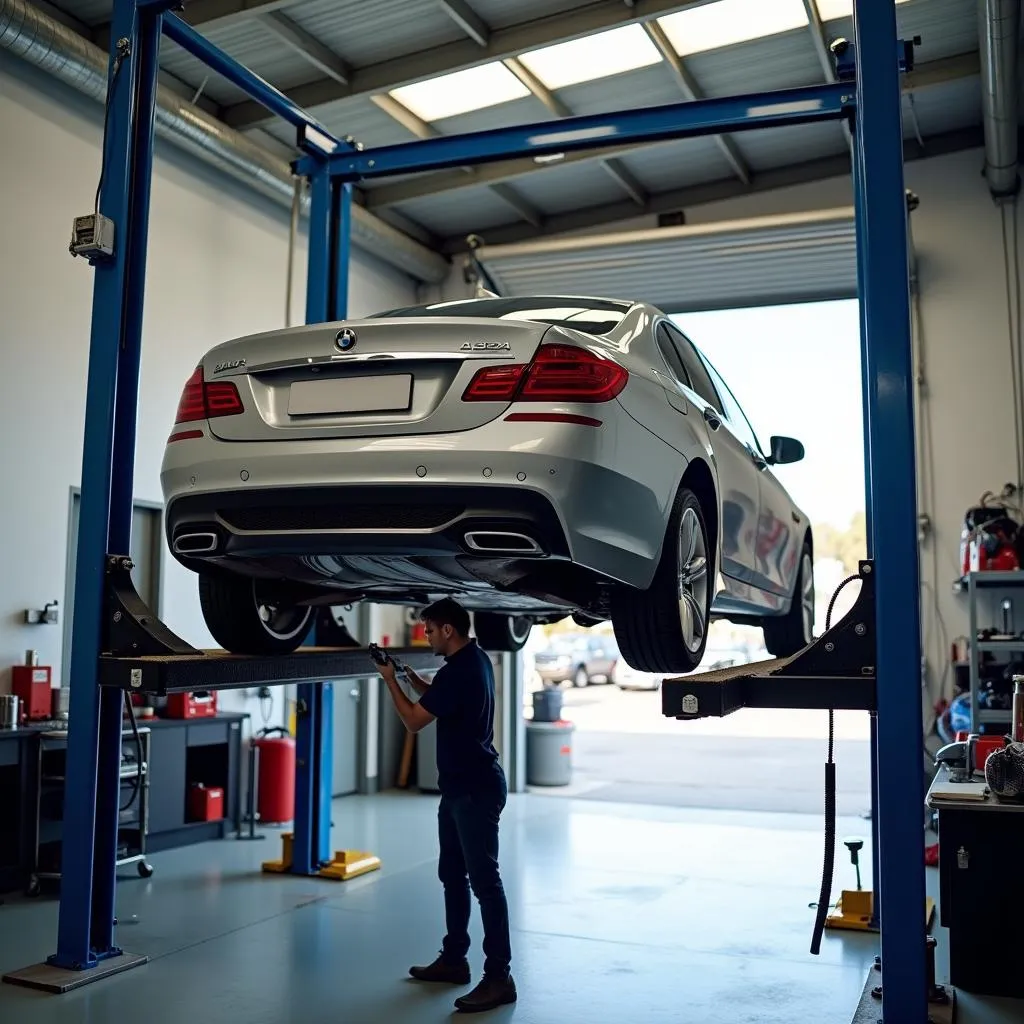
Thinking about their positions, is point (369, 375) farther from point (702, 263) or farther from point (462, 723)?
point (702, 263)

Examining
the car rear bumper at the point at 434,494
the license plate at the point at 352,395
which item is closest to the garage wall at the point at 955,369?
the car rear bumper at the point at 434,494

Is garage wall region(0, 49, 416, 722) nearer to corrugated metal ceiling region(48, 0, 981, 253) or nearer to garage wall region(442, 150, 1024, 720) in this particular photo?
corrugated metal ceiling region(48, 0, 981, 253)

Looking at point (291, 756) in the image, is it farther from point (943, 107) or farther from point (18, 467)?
point (943, 107)

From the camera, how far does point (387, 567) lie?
3693 millimetres

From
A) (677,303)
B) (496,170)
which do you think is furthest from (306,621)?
(677,303)

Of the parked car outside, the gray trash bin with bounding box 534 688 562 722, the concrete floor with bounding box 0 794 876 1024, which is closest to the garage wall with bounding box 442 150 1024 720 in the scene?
the concrete floor with bounding box 0 794 876 1024

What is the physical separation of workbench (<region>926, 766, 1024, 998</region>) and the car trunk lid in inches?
106

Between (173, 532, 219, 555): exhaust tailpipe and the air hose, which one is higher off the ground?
(173, 532, 219, 555): exhaust tailpipe

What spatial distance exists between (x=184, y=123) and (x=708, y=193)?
16.1ft

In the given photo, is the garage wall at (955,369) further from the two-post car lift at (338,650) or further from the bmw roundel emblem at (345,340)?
the bmw roundel emblem at (345,340)

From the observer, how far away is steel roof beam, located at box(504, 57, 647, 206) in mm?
8227

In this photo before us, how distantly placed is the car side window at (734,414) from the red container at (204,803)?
4.73 m

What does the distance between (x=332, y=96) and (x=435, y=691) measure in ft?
17.7

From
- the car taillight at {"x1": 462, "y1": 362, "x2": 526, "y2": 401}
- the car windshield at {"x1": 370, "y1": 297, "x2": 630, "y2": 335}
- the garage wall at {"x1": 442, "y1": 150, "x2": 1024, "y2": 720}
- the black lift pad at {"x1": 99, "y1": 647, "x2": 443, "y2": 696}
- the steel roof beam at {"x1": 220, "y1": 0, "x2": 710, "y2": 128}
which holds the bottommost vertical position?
the black lift pad at {"x1": 99, "y1": 647, "x2": 443, "y2": 696}
